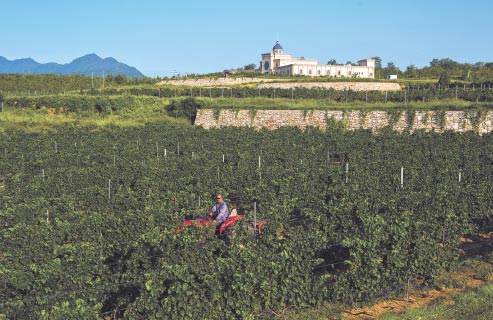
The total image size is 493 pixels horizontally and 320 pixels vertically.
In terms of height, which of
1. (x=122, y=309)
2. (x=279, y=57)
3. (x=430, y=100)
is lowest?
(x=122, y=309)

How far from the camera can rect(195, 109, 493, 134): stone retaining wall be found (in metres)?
36.7

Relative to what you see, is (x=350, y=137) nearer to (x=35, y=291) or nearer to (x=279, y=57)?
(x=35, y=291)

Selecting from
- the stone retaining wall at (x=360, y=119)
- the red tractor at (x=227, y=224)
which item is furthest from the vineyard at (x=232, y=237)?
the stone retaining wall at (x=360, y=119)

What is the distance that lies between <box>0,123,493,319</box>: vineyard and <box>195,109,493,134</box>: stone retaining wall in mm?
13887

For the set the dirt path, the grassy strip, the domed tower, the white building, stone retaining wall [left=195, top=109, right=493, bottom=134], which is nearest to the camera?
the dirt path

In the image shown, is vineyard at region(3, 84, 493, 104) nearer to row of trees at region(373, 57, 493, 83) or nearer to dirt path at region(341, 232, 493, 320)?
row of trees at region(373, 57, 493, 83)

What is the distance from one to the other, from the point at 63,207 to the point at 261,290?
7.46m

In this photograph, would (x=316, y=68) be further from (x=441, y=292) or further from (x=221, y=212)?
(x=441, y=292)

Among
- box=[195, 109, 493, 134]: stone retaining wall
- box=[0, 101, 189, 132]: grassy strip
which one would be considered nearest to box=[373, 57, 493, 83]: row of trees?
box=[195, 109, 493, 134]: stone retaining wall

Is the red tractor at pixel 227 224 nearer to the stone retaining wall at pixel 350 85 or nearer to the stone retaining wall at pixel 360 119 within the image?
the stone retaining wall at pixel 360 119

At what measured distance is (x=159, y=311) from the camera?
26.4 feet

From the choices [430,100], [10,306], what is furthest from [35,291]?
[430,100]

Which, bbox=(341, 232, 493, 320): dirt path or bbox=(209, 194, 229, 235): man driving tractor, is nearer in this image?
bbox=(341, 232, 493, 320): dirt path

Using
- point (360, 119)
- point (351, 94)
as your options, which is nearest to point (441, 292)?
point (360, 119)
